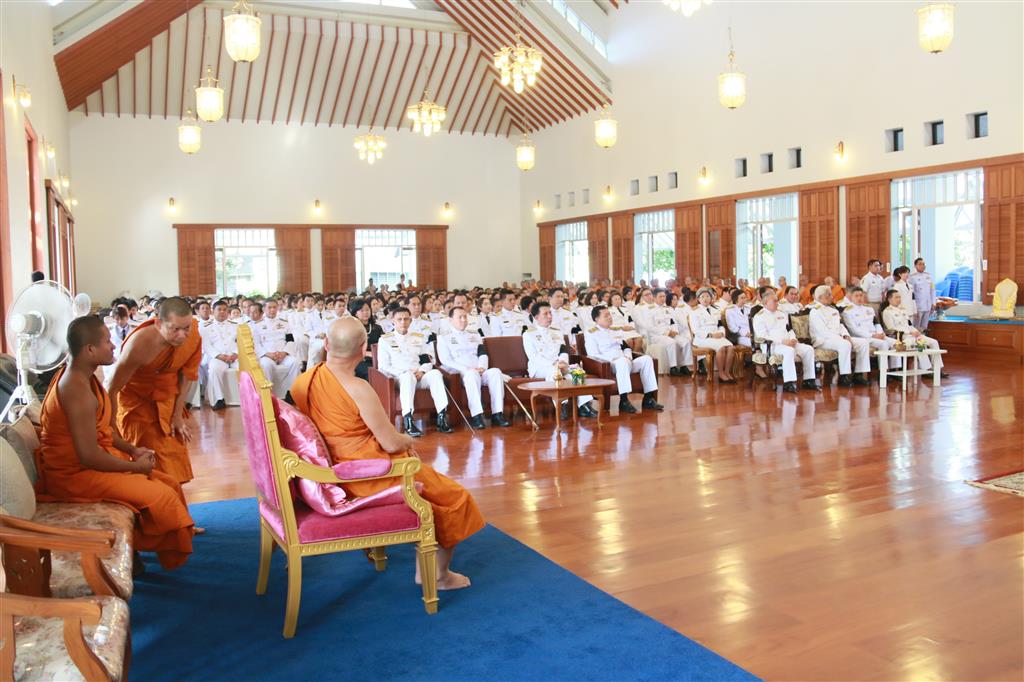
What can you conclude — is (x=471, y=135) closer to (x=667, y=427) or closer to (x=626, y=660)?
(x=667, y=427)

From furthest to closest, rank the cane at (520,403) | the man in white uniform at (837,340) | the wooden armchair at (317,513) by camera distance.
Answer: the man in white uniform at (837,340) → the cane at (520,403) → the wooden armchair at (317,513)

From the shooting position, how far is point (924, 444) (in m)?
6.29

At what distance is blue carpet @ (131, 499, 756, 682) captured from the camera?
286 centimetres

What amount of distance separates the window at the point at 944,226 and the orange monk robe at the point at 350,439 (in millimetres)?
11852

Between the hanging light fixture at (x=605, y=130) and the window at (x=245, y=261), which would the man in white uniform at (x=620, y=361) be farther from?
the window at (x=245, y=261)

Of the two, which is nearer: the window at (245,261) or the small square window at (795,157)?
the small square window at (795,157)

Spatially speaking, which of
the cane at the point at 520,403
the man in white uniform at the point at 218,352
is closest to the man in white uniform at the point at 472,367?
the cane at the point at 520,403

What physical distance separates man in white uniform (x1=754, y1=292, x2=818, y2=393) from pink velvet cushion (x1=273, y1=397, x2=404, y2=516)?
275 inches

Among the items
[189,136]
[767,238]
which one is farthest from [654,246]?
[189,136]

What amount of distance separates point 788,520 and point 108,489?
3308 millimetres

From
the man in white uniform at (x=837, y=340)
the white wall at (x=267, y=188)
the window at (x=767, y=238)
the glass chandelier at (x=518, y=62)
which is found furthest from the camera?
the white wall at (x=267, y=188)

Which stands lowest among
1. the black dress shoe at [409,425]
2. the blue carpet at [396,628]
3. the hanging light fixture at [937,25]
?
the blue carpet at [396,628]

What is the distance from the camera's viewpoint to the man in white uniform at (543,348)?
812 cm

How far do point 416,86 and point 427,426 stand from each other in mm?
15940
